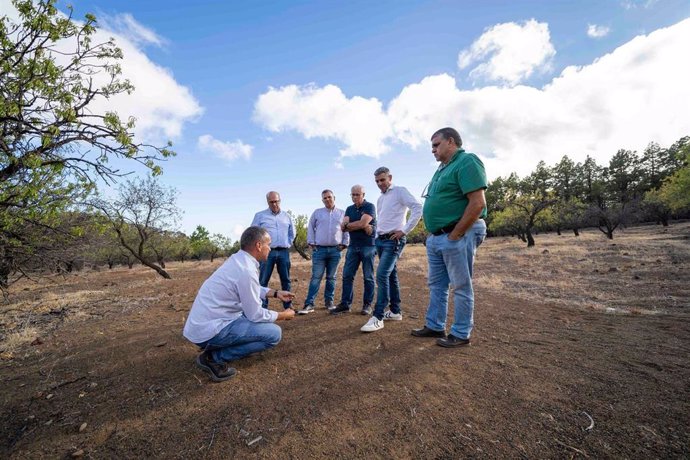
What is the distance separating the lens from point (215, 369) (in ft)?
9.70

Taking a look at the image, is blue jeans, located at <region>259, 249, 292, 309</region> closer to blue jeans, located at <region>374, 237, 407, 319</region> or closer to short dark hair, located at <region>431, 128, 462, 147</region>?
blue jeans, located at <region>374, 237, 407, 319</region>

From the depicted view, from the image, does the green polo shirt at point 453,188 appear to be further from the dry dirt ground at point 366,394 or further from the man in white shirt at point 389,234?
the dry dirt ground at point 366,394

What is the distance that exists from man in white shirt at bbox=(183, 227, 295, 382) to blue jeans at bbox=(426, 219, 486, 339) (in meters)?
2.01

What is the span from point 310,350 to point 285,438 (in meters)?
1.53

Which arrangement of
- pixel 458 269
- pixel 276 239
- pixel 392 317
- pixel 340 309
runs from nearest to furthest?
1. pixel 458 269
2. pixel 392 317
3. pixel 340 309
4. pixel 276 239

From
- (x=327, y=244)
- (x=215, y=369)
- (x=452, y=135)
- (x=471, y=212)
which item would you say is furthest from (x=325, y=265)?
(x=452, y=135)

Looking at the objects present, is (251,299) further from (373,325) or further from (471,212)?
(471,212)

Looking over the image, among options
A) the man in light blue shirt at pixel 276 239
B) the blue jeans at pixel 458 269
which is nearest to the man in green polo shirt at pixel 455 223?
the blue jeans at pixel 458 269

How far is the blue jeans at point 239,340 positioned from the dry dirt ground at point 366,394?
0.24 metres

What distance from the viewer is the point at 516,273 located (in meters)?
10.9

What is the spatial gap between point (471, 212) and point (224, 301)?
2873 mm

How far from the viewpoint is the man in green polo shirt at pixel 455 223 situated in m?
3.26

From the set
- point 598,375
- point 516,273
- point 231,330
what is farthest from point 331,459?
point 516,273

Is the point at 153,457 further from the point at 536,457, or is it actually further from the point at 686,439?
the point at 686,439
